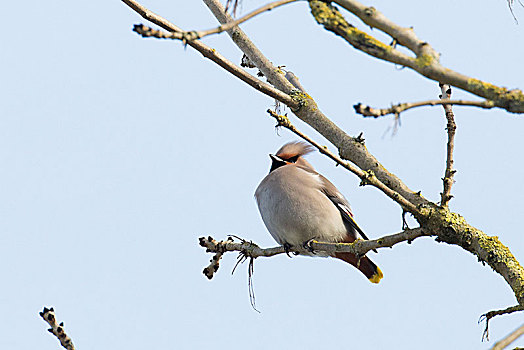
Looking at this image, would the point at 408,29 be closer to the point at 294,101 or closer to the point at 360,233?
the point at 294,101

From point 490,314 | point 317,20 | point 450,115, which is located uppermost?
point 450,115

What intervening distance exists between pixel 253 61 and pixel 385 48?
229 cm

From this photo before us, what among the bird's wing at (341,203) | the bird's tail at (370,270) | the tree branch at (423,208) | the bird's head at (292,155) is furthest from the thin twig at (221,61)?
the bird's head at (292,155)

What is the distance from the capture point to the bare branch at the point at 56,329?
2.51 meters

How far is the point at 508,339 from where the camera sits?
6.16 ft

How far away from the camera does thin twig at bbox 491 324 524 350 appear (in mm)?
1821

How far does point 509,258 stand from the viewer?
3510 millimetres

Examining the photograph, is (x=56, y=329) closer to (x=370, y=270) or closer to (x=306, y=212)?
Answer: (x=306, y=212)

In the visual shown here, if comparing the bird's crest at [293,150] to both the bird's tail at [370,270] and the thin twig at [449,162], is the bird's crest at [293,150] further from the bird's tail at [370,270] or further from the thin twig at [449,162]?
the thin twig at [449,162]

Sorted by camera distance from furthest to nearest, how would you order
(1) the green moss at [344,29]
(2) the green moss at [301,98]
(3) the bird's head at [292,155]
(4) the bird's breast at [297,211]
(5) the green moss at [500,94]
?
(3) the bird's head at [292,155] < (4) the bird's breast at [297,211] < (2) the green moss at [301,98] < (1) the green moss at [344,29] < (5) the green moss at [500,94]

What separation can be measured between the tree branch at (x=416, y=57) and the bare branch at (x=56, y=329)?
1.42m

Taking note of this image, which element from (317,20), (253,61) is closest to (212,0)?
(253,61)

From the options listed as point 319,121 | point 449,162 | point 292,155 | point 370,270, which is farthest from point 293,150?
point 449,162

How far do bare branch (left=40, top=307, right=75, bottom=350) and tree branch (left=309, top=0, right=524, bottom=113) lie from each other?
1.42 metres
